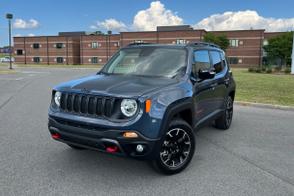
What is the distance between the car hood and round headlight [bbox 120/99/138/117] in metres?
0.09

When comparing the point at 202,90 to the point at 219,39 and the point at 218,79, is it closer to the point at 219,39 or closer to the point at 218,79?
the point at 218,79

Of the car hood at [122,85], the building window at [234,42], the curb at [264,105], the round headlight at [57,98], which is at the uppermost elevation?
the building window at [234,42]

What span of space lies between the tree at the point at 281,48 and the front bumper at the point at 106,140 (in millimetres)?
51482

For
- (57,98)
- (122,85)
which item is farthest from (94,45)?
(122,85)

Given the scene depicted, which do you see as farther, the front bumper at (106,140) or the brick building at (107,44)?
the brick building at (107,44)

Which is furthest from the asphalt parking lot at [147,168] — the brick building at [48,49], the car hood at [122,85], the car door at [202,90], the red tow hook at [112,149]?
the brick building at [48,49]

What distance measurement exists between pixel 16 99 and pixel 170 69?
8320mm

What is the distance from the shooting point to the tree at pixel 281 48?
48750mm

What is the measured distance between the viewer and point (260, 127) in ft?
22.7

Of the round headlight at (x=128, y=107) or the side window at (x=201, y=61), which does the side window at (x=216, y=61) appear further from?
the round headlight at (x=128, y=107)

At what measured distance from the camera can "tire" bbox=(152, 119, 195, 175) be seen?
3.93 m

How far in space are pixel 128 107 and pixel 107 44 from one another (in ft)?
214

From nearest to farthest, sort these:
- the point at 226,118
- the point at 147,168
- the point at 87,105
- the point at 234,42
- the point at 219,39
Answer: the point at 87,105 → the point at 147,168 → the point at 226,118 → the point at 219,39 → the point at 234,42

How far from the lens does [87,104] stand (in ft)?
12.4
